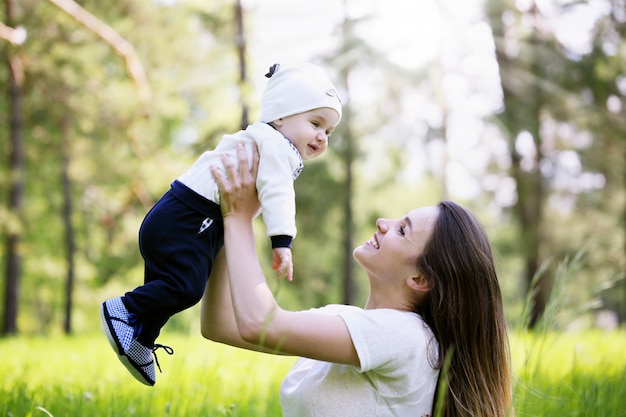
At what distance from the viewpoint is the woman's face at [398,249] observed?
6.94 feet

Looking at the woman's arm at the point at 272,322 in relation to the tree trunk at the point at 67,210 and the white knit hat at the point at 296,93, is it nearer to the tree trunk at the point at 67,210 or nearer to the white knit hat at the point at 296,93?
the white knit hat at the point at 296,93

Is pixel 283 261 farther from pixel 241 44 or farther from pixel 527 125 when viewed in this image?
pixel 527 125

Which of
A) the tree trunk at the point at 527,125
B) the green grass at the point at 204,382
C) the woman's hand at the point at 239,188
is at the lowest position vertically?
the green grass at the point at 204,382

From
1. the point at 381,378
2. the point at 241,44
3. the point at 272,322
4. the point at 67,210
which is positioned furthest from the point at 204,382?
the point at 67,210

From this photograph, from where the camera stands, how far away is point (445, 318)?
208 cm

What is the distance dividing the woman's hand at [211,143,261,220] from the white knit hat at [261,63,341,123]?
0.80ft

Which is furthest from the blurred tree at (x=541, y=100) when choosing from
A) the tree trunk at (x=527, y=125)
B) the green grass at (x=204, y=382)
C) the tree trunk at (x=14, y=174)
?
the tree trunk at (x=14, y=174)

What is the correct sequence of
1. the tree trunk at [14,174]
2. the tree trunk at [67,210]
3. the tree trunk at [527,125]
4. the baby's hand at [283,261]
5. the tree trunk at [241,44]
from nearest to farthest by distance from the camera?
the baby's hand at [283,261] < the tree trunk at [241,44] < the tree trunk at [14,174] < the tree trunk at [527,125] < the tree trunk at [67,210]

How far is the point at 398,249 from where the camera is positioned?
2115 millimetres

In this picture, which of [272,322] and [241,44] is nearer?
[272,322]

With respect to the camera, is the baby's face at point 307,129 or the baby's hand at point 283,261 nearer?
the baby's hand at point 283,261

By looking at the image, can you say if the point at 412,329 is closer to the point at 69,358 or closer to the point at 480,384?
the point at 480,384

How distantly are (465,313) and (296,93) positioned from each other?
0.94 meters

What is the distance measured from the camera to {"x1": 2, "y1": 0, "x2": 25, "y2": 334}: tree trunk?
10680 mm
